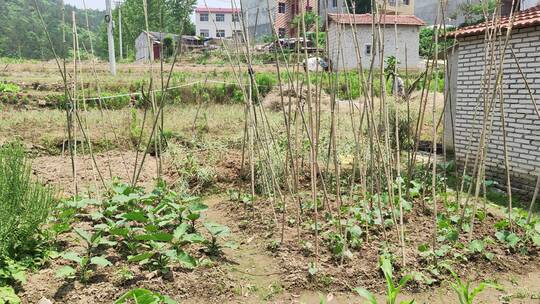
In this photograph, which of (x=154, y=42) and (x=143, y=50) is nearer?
(x=143, y=50)

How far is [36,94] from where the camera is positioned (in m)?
10.4

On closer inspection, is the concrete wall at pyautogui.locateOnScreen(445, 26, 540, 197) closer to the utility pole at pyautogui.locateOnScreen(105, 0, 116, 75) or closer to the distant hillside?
the distant hillside

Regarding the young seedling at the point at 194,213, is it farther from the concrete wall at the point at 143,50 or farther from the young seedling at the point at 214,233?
the concrete wall at the point at 143,50

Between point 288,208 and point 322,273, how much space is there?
1.22 m

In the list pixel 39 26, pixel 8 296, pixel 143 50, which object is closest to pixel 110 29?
pixel 143 50

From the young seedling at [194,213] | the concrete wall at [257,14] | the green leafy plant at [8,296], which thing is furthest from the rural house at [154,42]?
the green leafy plant at [8,296]

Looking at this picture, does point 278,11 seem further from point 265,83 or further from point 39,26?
point 265,83

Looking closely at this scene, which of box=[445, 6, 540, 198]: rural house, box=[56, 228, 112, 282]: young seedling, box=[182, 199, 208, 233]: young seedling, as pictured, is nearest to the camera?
box=[56, 228, 112, 282]: young seedling

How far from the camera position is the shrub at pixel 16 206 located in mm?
2357

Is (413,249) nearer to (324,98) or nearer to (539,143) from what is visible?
(539,143)

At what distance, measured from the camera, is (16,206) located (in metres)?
2.49

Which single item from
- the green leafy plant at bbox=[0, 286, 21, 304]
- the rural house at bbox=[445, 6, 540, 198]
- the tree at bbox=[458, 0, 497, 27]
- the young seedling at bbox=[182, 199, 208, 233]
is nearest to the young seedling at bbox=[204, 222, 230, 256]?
the young seedling at bbox=[182, 199, 208, 233]

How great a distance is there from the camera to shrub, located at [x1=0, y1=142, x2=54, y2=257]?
2.36 meters

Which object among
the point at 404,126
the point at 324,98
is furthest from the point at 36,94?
the point at 404,126
